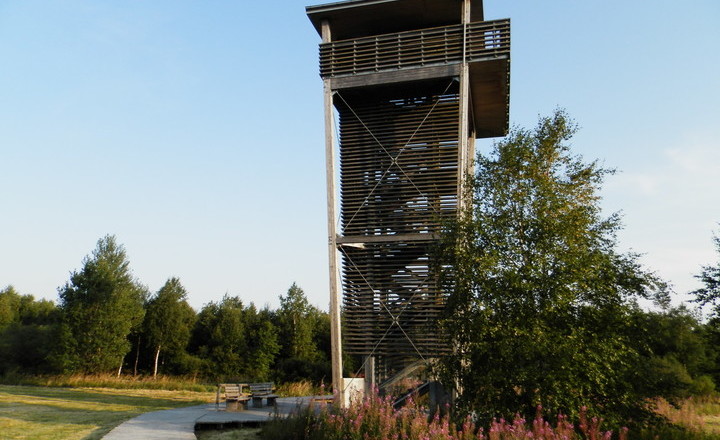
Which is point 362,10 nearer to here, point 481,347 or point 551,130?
point 551,130

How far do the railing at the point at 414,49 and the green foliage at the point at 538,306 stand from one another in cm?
528

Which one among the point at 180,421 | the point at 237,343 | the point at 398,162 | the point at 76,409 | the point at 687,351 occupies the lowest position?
the point at 180,421

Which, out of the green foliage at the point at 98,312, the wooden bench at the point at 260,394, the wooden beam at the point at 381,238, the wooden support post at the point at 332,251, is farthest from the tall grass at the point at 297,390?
the green foliage at the point at 98,312

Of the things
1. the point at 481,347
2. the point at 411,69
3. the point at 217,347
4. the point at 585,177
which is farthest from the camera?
the point at 217,347

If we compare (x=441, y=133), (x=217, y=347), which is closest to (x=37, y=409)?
(x=441, y=133)

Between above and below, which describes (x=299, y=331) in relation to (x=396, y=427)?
above

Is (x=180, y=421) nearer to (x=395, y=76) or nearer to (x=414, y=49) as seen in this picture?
(x=395, y=76)

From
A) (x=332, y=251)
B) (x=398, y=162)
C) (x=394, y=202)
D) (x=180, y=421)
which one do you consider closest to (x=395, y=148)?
(x=398, y=162)

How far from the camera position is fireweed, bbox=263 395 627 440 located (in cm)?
588

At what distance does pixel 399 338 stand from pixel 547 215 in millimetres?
6114

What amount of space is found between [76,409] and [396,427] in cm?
1064

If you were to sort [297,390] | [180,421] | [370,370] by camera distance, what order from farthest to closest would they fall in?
[297,390] → [370,370] → [180,421]

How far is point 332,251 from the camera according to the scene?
A: 14328 millimetres

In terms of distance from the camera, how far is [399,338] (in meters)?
14.2
